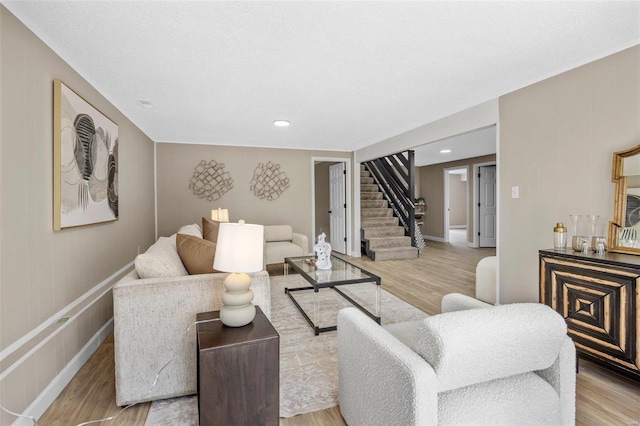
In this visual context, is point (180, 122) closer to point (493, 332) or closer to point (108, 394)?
point (108, 394)

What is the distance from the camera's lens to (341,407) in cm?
164

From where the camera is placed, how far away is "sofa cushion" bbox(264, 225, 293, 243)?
217 inches

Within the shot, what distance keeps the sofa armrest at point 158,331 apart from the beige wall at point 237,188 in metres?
3.74

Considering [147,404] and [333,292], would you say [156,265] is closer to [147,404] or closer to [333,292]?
[147,404]

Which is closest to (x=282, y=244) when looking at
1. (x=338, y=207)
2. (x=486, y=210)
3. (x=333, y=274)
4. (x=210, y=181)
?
(x=210, y=181)

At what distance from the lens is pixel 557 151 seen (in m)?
2.57

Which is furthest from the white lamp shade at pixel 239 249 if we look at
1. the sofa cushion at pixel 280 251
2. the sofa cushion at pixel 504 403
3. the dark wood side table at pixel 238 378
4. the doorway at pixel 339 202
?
the doorway at pixel 339 202

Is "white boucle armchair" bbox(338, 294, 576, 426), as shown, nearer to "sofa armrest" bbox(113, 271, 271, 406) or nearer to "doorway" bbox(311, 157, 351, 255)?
"sofa armrest" bbox(113, 271, 271, 406)

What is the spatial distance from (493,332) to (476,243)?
739 cm

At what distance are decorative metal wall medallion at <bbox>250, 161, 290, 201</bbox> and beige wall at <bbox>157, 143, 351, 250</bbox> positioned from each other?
3.0 inches

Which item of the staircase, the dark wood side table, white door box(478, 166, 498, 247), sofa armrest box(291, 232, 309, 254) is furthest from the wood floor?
white door box(478, 166, 498, 247)

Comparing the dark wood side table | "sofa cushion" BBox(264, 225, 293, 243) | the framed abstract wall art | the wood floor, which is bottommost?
the wood floor

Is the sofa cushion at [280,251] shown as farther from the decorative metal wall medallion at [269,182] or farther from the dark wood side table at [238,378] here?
the dark wood side table at [238,378]

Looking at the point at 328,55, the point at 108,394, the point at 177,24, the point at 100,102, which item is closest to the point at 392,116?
the point at 328,55
